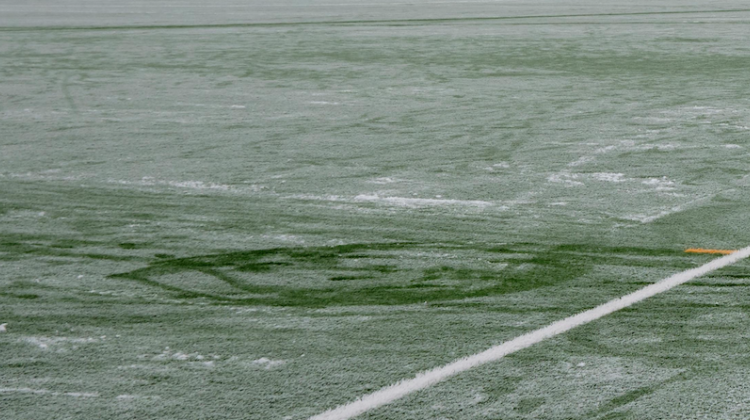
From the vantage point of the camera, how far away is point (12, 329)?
13.2 ft

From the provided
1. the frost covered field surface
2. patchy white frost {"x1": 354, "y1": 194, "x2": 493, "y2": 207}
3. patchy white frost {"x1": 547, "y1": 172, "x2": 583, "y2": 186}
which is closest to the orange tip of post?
the frost covered field surface

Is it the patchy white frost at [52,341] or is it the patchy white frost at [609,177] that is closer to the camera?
the patchy white frost at [52,341]

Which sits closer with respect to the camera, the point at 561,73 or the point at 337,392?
the point at 337,392

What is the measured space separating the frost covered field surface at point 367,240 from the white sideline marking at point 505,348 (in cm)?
5

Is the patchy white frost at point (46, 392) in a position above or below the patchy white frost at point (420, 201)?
above

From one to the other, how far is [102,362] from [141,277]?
0.98 m

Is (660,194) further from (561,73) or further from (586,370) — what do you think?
(561,73)

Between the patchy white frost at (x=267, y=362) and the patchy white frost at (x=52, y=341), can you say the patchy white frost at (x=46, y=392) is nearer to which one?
the patchy white frost at (x=52, y=341)

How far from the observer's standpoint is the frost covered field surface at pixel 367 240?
3.53 m

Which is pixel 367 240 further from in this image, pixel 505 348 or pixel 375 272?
pixel 505 348

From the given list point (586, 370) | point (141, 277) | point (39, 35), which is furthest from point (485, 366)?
point (39, 35)

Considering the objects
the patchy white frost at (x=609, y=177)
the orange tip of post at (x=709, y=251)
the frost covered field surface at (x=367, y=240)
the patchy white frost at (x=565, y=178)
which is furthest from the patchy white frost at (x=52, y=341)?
Result: the patchy white frost at (x=609, y=177)

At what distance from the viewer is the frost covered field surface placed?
353 centimetres

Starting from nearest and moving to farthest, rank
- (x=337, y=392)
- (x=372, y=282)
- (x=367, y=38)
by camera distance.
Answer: (x=337, y=392) → (x=372, y=282) → (x=367, y=38)
